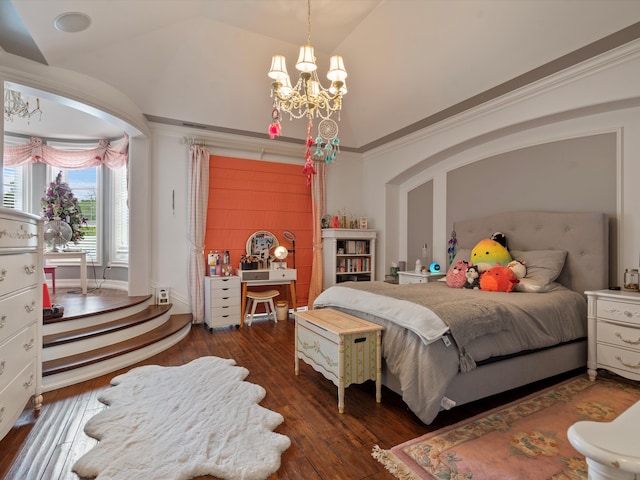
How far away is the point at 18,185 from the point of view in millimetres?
5379

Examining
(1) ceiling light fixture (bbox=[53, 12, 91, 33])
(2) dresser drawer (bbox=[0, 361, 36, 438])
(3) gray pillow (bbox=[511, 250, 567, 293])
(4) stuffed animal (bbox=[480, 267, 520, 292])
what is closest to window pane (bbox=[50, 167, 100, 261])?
(1) ceiling light fixture (bbox=[53, 12, 91, 33])

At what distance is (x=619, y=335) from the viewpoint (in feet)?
8.42

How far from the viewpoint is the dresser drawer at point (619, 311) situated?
8.11ft

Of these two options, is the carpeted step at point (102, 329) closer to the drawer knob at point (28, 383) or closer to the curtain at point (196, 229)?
the curtain at point (196, 229)

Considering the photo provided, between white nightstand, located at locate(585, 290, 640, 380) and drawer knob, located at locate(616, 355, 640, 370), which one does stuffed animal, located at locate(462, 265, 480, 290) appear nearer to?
white nightstand, located at locate(585, 290, 640, 380)

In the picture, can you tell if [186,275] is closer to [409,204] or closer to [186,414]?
[186,414]

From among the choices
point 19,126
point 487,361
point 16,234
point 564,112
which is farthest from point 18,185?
point 564,112

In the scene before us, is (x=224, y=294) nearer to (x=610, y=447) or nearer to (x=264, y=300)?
(x=264, y=300)

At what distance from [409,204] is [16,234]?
4797 mm

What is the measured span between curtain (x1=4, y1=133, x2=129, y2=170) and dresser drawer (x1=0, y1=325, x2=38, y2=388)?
12.9 ft

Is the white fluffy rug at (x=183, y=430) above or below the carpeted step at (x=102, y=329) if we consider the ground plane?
below

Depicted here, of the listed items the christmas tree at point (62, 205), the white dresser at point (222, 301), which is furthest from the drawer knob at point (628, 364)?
the christmas tree at point (62, 205)

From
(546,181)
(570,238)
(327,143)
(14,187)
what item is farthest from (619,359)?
(14,187)

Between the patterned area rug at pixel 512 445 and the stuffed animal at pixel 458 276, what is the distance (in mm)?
1167
